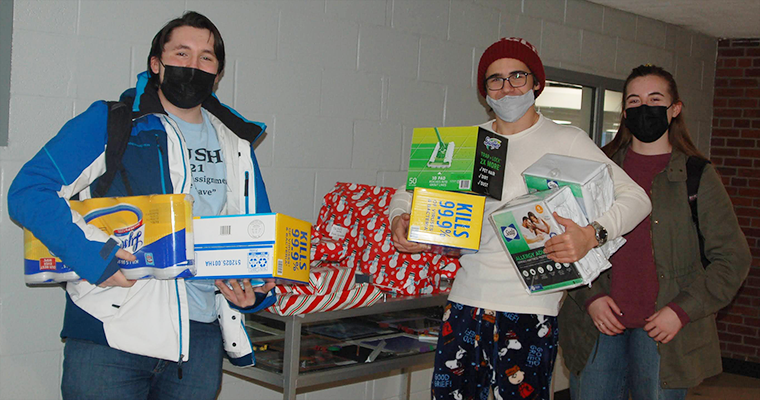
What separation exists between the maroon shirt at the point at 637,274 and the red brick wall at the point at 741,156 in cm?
389

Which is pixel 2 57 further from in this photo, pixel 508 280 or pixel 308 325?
pixel 508 280

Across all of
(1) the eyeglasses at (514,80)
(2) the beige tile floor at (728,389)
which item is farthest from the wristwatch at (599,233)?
(2) the beige tile floor at (728,389)

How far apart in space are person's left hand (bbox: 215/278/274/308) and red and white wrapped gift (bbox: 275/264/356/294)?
494mm

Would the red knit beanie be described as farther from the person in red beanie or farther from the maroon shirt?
the maroon shirt

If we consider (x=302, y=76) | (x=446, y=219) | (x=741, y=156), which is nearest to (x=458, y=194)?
(x=446, y=219)

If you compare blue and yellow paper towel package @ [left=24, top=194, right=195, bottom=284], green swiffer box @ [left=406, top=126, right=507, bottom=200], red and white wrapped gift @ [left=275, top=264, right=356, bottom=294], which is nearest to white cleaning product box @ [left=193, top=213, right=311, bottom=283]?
blue and yellow paper towel package @ [left=24, top=194, right=195, bottom=284]

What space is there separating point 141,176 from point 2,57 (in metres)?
1.00

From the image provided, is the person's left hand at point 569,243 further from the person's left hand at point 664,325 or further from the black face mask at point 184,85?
the black face mask at point 184,85

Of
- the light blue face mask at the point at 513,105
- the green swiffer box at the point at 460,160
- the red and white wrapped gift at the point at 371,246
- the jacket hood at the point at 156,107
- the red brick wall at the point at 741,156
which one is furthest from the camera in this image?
the red brick wall at the point at 741,156

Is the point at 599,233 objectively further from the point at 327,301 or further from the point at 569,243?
the point at 327,301

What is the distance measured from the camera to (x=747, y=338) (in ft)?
18.4

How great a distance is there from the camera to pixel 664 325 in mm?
2203

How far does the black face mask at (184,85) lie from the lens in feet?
6.17

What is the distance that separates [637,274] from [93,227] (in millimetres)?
1724
